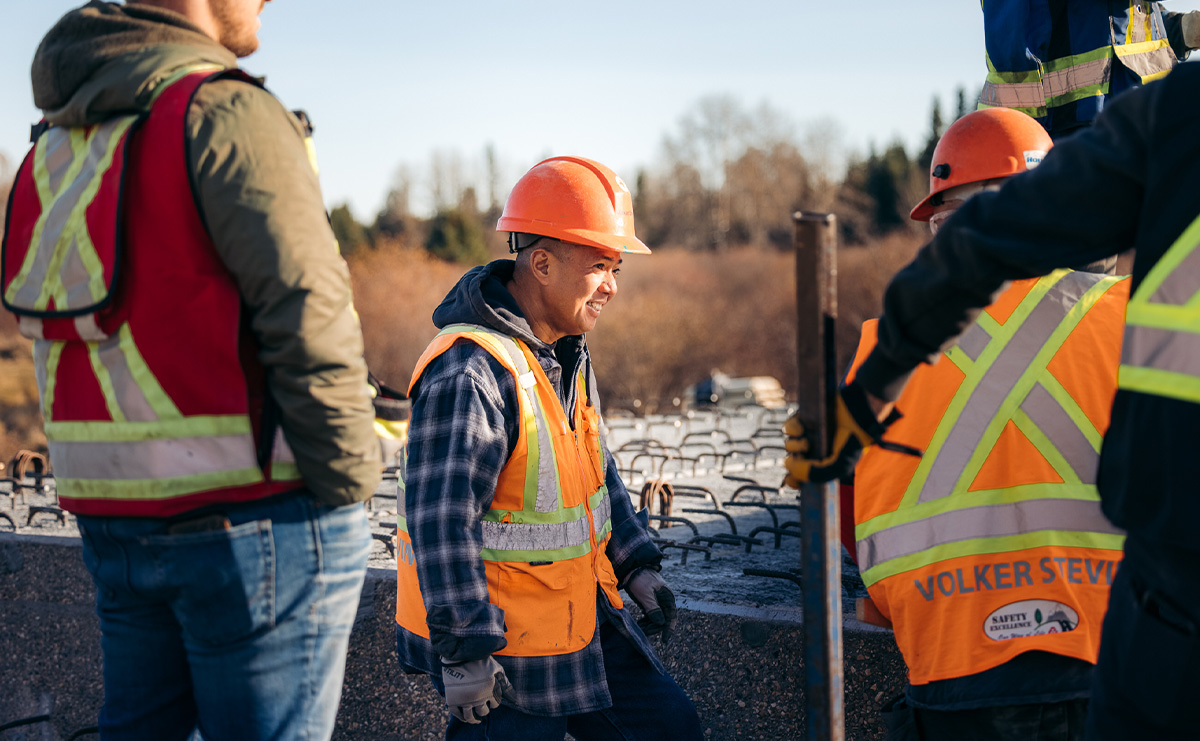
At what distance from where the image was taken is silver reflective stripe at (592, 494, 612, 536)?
2.61 metres

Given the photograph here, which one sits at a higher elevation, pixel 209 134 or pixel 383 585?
pixel 209 134

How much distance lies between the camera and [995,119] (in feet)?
8.14

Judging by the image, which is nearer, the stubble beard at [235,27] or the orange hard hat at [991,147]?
the stubble beard at [235,27]

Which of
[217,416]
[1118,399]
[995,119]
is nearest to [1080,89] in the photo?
[995,119]

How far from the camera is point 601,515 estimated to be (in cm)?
270

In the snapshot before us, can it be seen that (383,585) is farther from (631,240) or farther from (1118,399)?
(1118,399)

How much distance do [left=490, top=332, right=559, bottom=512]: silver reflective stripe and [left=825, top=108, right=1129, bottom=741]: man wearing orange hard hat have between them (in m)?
0.79

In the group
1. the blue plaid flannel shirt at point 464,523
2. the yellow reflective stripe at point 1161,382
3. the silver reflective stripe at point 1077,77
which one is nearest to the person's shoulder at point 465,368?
the blue plaid flannel shirt at point 464,523

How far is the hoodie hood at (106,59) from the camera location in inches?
69.2

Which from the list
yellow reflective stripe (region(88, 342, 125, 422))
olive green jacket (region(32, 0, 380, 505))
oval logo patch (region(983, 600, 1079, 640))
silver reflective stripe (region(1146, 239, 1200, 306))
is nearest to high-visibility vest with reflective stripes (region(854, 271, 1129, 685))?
oval logo patch (region(983, 600, 1079, 640))

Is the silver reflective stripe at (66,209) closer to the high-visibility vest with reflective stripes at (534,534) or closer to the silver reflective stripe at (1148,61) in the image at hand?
the high-visibility vest with reflective stripes at (534,534)

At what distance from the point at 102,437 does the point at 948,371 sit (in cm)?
173

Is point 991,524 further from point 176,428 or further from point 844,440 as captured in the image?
point 176,428

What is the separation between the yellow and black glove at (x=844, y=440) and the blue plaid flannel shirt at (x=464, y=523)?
79 centimetres
